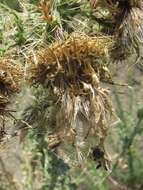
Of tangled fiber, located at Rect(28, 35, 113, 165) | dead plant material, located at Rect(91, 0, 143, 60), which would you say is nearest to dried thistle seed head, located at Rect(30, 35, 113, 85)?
tangled fiber, located at Rect(28, 35, 113, 165)

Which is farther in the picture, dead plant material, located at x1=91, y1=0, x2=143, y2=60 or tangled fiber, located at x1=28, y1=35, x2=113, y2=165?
dead plant material, located at x1=91, y1=0, x2=143, y2=60

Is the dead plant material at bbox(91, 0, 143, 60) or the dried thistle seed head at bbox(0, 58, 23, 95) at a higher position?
the dead plant material at bbox(91, 0, 143, 60)

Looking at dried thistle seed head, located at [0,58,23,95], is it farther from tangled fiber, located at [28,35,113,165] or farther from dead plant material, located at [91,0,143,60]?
dead plant material, located at [91,0,143,60]

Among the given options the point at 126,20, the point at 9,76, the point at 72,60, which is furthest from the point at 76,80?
the point at 126,20

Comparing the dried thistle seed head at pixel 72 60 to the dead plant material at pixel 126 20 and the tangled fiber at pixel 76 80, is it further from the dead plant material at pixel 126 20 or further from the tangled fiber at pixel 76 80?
the dead plant material at pixel 126 20

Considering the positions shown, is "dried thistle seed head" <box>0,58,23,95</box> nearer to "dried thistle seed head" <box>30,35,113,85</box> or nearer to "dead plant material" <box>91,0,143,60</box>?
"dried thistle seed head" <box>30,35,113,85</box>

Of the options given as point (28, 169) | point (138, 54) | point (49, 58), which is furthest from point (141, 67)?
point (28, 169)
